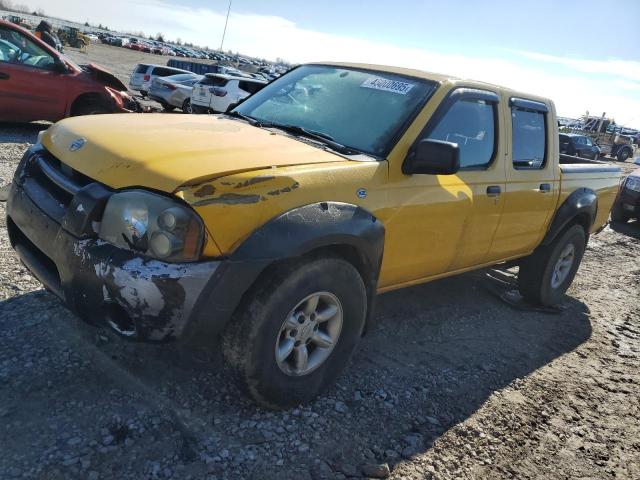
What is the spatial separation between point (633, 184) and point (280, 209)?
1072 cm

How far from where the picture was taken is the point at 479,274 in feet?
19.5

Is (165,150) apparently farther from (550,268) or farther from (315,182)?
(550,268)

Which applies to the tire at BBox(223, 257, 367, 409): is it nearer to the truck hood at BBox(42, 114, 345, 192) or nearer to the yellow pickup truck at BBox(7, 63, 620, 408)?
the yellow pickup truck at BBox(7, 63, 620, 408)

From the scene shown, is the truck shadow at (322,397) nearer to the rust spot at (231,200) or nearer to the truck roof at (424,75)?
the rust spot at (231,200)

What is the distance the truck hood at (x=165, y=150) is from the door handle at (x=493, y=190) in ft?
4.52

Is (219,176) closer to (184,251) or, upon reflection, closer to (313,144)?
(184,251)

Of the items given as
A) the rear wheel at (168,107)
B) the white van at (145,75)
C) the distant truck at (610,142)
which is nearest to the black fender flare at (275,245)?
the rear wheel at (168,107)

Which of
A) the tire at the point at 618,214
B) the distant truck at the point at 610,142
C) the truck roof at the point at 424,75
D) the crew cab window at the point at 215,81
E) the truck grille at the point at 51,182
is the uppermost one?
the distant truck at the point at 610,142

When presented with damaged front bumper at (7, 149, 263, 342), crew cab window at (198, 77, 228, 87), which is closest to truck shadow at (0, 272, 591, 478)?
damaged front bumper at (7, 149, 263, 342)

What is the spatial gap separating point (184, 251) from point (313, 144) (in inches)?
46.1

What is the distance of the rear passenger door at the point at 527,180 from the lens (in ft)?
13.5

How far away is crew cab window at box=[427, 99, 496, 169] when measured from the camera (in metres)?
3.50

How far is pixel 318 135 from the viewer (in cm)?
333

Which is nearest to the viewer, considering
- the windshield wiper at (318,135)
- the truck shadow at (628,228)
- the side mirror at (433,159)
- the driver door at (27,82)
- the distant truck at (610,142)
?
the side mirror at (433,159)
